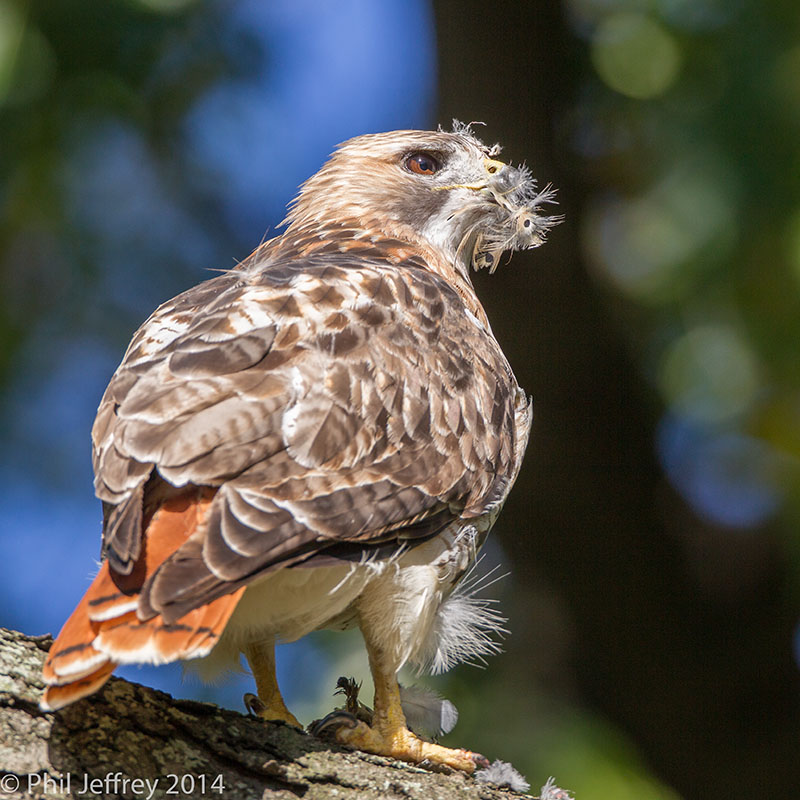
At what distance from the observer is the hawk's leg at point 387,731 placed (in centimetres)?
314

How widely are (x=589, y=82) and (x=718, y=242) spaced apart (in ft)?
5.55

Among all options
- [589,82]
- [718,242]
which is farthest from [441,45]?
[718,242]

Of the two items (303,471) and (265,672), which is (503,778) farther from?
(303,471)

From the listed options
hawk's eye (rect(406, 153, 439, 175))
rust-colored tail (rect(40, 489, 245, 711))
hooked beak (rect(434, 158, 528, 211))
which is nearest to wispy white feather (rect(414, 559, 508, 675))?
rust-colored tail (rect(40, 489, 245, 711))

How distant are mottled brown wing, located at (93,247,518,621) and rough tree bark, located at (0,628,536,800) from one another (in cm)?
38

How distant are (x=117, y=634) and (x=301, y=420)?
74 centimetres

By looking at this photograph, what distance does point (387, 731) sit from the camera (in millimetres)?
3182

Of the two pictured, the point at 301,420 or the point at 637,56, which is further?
the point at 637,56

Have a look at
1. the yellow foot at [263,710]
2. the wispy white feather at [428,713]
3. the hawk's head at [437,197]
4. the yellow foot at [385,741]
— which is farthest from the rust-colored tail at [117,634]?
the hawk's head at [437,197]

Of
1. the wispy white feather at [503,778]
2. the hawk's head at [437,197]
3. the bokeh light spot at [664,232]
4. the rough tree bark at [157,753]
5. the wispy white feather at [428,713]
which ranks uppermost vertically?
the hawk's head at [437,197]

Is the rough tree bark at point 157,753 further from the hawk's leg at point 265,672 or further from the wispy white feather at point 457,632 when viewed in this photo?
the wispy white feather at point 457,632

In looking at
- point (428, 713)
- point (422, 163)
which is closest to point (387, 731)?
point (428, 713)

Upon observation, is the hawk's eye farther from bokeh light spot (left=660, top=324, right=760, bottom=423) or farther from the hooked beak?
bokeh light spot (left=660, top=324, right=760, bottom=423)

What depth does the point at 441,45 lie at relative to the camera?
6.15 metres
